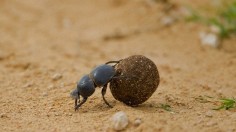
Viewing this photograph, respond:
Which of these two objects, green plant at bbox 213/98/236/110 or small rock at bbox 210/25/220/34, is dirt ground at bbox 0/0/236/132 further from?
small rock at bbox 210/25/220/34

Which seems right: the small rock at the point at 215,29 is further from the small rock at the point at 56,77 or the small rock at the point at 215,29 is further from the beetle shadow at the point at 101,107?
the beetle shadow at the point at 101,107

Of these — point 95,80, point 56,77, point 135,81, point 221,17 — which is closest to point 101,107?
point 95,80

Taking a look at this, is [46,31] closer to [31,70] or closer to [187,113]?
[31,70]

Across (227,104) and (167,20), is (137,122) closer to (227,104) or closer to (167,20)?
(227,104)

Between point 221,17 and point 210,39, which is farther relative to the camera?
point 221,17

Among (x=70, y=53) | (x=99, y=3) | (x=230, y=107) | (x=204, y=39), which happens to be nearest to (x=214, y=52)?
(x=204, y=39)

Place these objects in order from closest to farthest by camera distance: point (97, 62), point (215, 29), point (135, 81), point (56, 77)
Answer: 1. point (135, 81)
2. point (56, 77)
3. point (97, 62)
4. point (215, 29)
